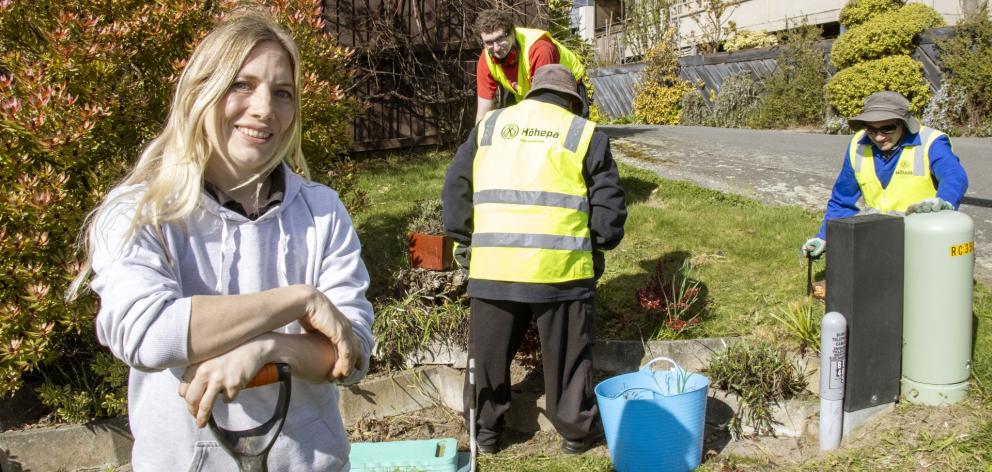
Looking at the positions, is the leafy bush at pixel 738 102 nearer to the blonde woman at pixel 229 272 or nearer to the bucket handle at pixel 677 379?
the bucket handle at pixel 677 379

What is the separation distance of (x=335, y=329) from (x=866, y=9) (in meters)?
16.4

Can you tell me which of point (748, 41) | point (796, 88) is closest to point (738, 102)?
point (796, 88)

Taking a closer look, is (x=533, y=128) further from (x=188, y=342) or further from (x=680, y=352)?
(x=188, y=342)

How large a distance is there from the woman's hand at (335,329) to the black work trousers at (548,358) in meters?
2.71

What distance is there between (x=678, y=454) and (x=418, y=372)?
1.69 metres

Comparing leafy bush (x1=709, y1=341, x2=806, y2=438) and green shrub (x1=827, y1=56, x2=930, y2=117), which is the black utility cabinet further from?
green shrub (x1=827, y1=56, x2=930, y2=117)

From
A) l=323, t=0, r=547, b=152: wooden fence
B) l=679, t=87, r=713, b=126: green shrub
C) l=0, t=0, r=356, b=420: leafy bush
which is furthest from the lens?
l=679, t=87, r=713, b=126: green shrub

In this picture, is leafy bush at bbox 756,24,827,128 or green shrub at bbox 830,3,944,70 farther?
leafy bush at bbox 756,24,827,128

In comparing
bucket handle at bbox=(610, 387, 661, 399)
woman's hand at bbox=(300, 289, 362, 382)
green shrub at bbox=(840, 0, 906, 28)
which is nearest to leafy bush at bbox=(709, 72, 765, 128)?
green shrub at bbox=(840, 0, 906, 28)

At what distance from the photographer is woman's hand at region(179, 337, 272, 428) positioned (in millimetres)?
1543

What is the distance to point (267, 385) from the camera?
1698mm

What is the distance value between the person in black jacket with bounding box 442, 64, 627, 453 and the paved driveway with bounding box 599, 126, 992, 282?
2956mm

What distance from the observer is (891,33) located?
14.5m

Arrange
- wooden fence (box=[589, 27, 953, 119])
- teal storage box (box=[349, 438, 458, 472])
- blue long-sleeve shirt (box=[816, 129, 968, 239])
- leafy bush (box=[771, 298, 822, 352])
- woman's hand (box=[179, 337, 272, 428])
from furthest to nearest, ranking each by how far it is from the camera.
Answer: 1. wooden fence (box=[589, 27, 953, 119])
2. blue long-sleeve shirt (box=[816, 129, 968, 239])
3. leafy bush (box=[771, 298, 822, 352])
4. teal storage box (box=[349, 438, 458, 472])
5. woman's hand (box=[179, 337, 272, 428])
